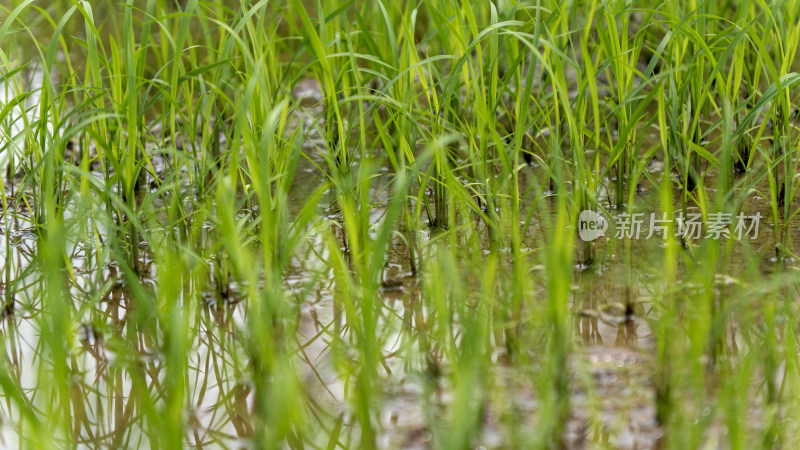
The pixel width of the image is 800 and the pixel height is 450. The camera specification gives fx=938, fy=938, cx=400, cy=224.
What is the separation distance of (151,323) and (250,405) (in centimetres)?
31

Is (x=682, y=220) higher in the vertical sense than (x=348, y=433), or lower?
higher

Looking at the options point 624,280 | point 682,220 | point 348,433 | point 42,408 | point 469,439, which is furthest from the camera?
point 682,220

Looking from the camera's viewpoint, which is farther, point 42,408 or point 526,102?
point 526,102

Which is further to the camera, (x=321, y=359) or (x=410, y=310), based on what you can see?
(x=410, y=310)

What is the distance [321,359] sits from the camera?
5.19 ft

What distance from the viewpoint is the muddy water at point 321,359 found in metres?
1.37

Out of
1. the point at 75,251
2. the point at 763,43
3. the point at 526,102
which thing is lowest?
the point at 75,251

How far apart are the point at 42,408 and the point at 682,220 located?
1.30m

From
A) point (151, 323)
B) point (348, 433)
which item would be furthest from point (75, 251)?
point (348, 433)

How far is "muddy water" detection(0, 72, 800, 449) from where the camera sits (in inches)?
54.1

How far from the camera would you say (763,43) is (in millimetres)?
2016

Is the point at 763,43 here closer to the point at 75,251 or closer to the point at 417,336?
the point at 417,336

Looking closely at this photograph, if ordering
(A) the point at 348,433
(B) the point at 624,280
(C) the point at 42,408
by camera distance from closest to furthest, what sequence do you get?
1. (A) the point at 348,433
2. (C) the point at 42,408
3. (B) the point at 624,280

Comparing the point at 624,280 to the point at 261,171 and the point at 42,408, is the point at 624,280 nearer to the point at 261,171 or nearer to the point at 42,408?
the point at 261,171
